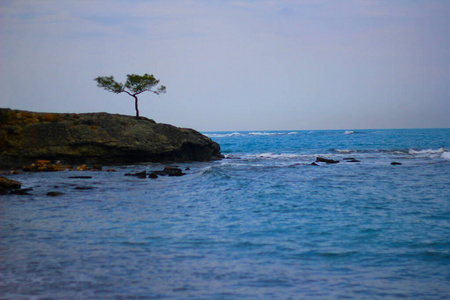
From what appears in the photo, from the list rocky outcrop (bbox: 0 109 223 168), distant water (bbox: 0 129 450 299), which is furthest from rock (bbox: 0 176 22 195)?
rocky outcrop (bbox: 0 109 223 168)

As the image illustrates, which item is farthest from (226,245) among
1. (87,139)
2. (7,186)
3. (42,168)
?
(87,139)

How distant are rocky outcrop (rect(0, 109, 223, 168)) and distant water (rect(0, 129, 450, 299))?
14.3 metres

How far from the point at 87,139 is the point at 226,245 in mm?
25808

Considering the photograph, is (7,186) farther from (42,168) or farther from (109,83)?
(109,83)

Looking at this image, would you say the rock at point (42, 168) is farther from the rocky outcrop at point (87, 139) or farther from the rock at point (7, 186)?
the rock at point (7, 186)

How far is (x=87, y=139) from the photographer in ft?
105

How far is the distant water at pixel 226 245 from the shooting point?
673 cm

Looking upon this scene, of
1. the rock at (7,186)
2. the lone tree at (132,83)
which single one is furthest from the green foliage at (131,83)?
the rock at (7,186)

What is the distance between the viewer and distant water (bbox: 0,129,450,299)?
6734 mm

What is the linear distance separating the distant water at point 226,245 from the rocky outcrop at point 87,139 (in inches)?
563

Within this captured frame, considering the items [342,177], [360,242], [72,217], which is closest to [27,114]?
[72,217]

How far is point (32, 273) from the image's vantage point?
737 cm

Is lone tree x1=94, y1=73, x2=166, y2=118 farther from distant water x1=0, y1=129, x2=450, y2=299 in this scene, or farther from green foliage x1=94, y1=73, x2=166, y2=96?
distant water x1=0, y1=129, x2=450, y2=299

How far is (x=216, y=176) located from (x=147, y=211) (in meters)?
11.7
